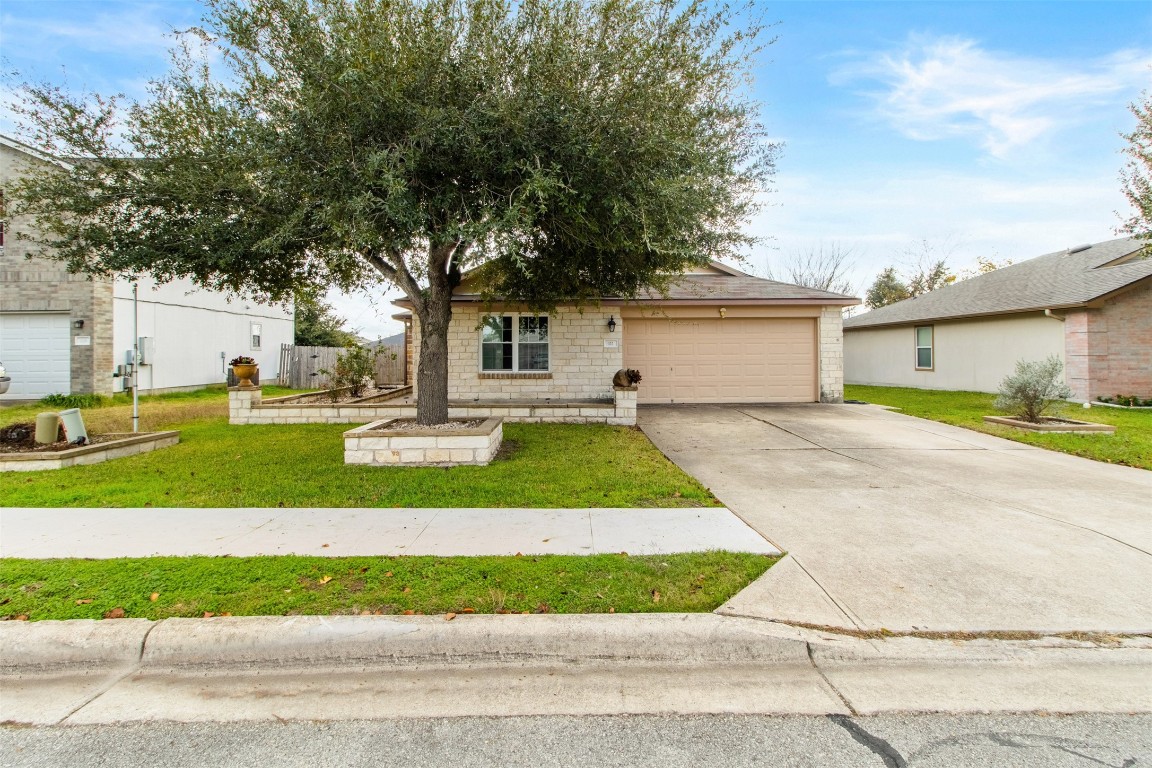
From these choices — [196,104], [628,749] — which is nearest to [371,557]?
[628,749]

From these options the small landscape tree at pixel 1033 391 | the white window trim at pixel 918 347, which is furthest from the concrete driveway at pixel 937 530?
the white window trim at pixel 918 347

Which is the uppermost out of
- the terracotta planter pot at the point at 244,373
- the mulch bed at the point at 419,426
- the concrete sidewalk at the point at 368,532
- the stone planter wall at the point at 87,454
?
the terracotta planter pot at the point at 244,373

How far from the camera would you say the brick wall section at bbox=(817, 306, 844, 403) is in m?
13.5

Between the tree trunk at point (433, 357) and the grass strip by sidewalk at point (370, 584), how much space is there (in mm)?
→ 4065

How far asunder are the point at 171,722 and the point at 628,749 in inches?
80.4

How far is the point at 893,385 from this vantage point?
2108cm

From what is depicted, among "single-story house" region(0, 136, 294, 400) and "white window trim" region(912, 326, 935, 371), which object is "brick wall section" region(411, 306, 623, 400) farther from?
"white window trim" region(912, 326, 935, 371)

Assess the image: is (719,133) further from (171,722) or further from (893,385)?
(893,385)

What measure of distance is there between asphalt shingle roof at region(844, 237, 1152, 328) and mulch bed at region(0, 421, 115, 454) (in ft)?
67.9

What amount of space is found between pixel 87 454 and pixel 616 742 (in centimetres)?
836

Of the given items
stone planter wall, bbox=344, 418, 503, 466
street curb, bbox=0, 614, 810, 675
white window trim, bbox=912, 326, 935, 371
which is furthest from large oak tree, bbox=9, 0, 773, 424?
white window trim, bbox=912, 326, 935, 371

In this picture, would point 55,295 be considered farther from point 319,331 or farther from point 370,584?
point 370,584

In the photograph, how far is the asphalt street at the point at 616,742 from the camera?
6.98ft

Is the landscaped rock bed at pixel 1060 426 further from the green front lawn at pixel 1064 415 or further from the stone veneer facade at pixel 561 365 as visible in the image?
the stone veneer facade at pixel 561 365
